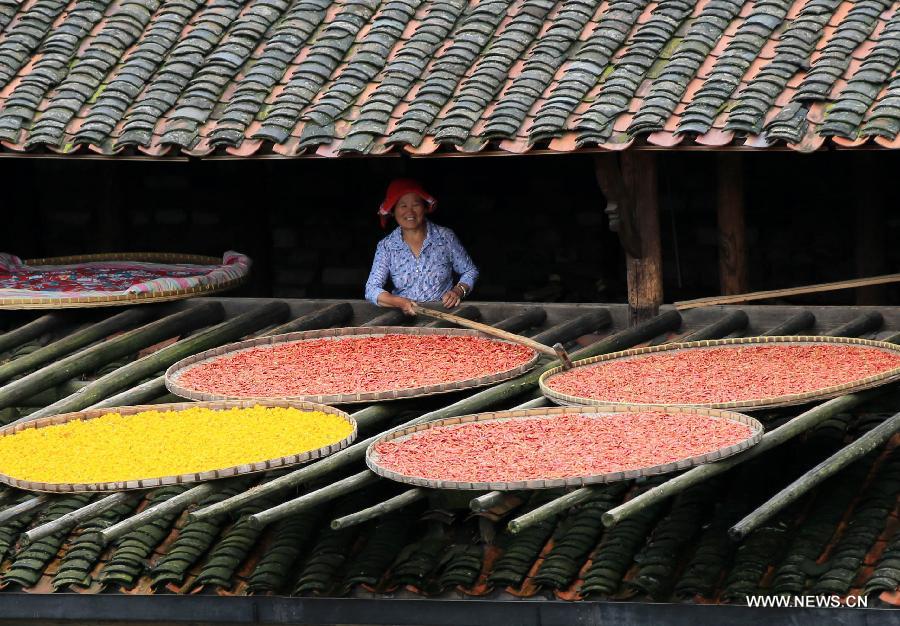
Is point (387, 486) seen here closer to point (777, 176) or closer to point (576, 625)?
point (576, 625)

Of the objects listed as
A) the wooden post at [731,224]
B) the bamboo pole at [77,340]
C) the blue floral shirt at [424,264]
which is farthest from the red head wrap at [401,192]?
the wooden post at [731,224]

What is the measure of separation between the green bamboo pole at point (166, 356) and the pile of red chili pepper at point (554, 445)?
5.69 feet

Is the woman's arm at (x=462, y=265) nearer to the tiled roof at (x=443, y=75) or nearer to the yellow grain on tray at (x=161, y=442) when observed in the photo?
the tiled roof at (x=443, y=75)

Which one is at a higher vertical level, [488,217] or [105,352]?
[488,217]

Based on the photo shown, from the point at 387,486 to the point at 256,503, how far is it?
585 millimetres

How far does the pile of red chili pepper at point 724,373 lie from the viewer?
255 inches

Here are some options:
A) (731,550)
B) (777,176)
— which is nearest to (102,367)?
(731,550)

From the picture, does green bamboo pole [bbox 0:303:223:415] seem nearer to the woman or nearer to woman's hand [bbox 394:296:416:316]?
the woman

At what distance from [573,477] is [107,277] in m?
4.72

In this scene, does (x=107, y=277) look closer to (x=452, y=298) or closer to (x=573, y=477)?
(x=452, y=298)

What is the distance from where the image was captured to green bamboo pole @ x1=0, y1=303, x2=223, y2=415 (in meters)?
7.24

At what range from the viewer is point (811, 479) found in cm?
564

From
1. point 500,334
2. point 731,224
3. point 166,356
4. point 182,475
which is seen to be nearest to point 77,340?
point 166,356

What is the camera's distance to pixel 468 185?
10359mm
